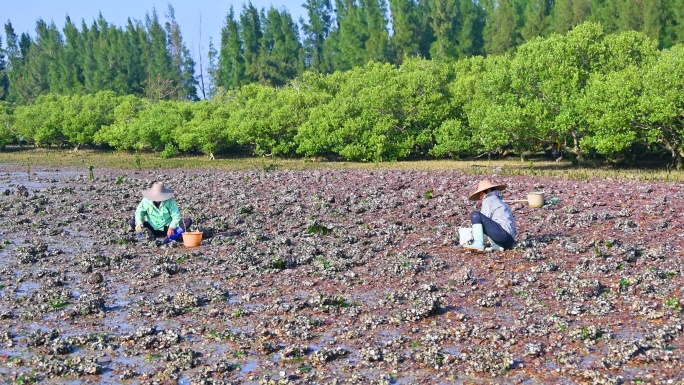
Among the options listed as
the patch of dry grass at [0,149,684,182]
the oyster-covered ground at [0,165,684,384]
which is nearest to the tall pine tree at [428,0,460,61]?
the patch of dry grass at [0,149,684,182]

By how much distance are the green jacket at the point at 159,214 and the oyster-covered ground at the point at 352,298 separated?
55 cm

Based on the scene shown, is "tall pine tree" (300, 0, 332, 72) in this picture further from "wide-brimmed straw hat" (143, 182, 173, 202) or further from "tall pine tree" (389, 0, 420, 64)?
"wide-brimmed straw hat" (143, 182, 173, 202)

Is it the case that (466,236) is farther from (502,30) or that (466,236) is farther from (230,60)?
(230,60)

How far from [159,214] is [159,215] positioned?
27 mm

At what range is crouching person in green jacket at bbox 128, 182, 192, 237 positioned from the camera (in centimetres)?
1616

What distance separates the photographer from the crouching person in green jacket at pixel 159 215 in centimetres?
1616

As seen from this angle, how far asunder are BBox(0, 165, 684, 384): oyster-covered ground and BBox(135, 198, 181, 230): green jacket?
0.55m

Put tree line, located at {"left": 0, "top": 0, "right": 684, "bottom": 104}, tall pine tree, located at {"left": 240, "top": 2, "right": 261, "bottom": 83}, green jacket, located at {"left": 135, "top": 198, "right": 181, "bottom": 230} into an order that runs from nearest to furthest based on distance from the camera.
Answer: green jacket, located at {"left": 135, "top": 198, "right": 181, "bottom": 230}
tree line, located at {"left": 0, "top": 0, "right": 684, "bottom": 104}
tall pine tree, located at {"left": 240, "top": 2, "right": 261, "bottom": 83}

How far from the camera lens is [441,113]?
47.3 meters

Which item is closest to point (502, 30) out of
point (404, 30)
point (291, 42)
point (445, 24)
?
point (445, 24)

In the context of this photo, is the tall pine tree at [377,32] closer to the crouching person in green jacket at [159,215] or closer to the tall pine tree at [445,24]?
the tall pine tree at [445,24]

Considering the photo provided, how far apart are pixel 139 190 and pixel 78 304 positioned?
17751 mm

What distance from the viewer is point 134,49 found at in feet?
364

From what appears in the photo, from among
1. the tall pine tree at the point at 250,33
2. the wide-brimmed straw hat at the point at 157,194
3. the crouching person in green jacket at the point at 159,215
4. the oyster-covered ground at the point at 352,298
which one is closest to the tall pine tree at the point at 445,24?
the tall pine tree at the point at 250,33
